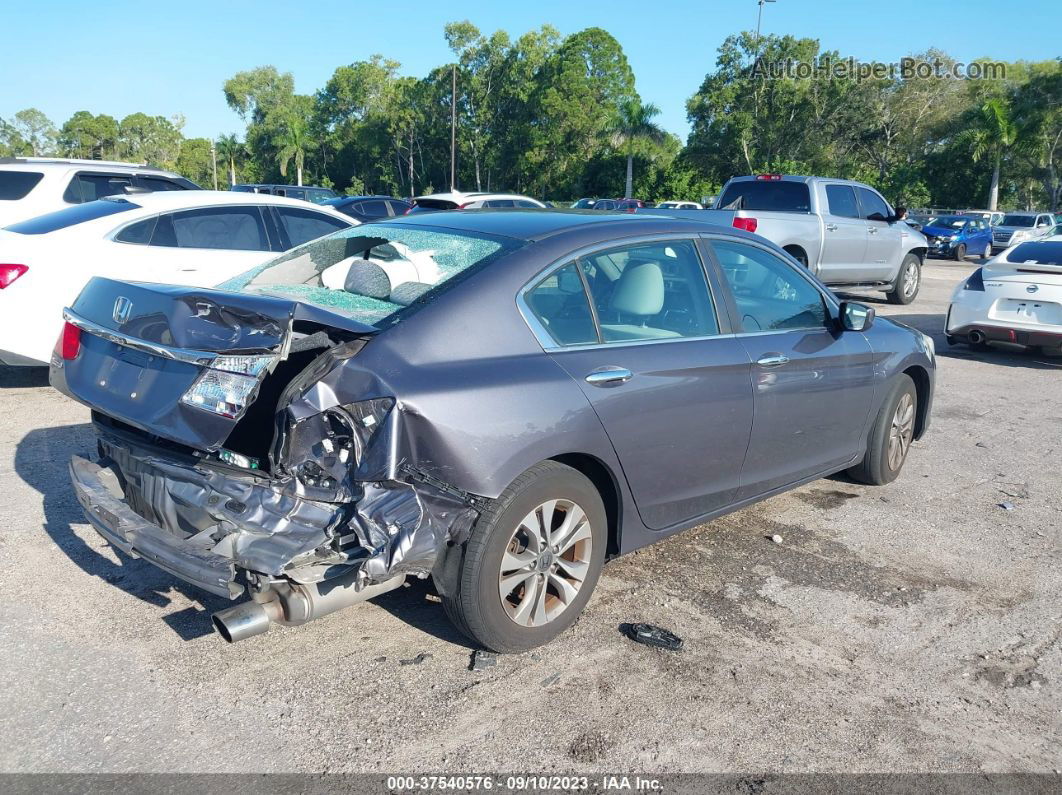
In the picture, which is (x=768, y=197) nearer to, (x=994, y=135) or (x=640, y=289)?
(x=640, y=289)

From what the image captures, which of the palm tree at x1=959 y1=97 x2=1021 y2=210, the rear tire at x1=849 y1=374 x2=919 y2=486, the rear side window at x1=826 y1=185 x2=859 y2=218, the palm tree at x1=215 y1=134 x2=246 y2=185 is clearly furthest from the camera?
the palm tree at x1=215 y1=134 x2=246 y2=185

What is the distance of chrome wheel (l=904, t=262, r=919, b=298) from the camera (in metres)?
15.7

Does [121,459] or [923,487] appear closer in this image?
Result: [121,459]

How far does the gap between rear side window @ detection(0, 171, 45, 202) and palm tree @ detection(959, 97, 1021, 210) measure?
48396 millimetres

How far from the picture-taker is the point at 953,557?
4840 mm

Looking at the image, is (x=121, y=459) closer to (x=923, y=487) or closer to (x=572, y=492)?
(x=572, y=492)

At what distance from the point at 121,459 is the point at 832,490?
425 centimetres

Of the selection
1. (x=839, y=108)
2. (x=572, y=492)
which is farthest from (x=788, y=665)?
(x=839, y=108)

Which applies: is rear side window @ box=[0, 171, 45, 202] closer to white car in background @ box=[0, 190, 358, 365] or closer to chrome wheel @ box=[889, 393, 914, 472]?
white car in background @ box=[0, 190, 358, 365]

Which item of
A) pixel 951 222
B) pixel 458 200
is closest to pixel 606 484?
pixel 458 200

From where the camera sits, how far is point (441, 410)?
10.3 feet

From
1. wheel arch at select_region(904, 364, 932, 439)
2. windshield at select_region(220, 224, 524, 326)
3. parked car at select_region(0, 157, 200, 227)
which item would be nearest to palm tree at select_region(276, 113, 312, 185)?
parked car at select_region(0, 157, 200, 227)

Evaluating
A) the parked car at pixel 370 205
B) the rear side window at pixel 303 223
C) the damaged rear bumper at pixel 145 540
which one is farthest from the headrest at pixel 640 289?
the parked car at pixel 370 205

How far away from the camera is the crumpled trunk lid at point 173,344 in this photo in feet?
10.5
